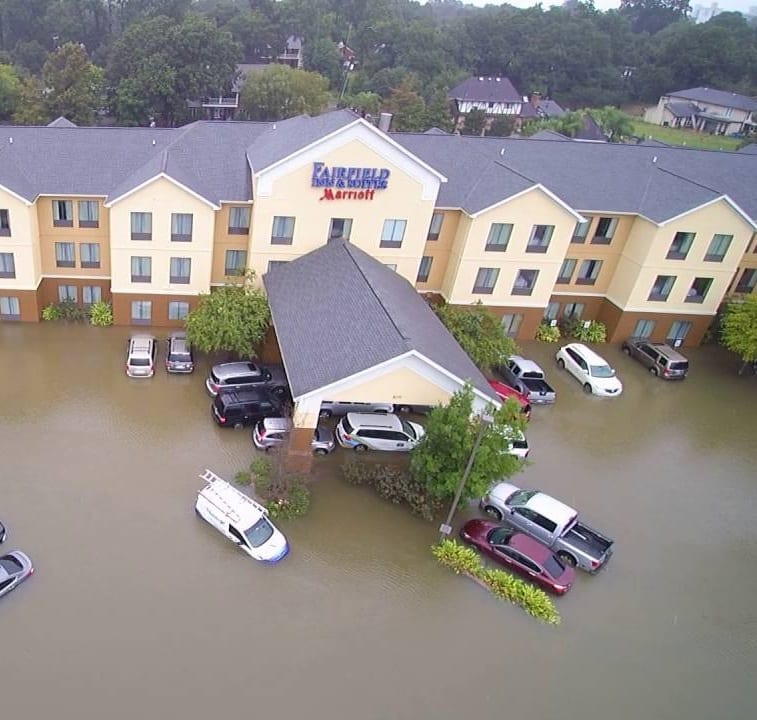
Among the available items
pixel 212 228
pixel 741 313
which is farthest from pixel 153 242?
pixel 741 313

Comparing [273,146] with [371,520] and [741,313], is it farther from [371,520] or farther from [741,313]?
[741,313]

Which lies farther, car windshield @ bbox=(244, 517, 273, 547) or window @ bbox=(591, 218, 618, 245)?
window @ bbox=(591, 218, 618, 245)

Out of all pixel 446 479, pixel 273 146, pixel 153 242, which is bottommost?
pixel 446 479

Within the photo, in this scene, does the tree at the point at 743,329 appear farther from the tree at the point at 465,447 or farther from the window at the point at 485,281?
the tree at the point at 465,447

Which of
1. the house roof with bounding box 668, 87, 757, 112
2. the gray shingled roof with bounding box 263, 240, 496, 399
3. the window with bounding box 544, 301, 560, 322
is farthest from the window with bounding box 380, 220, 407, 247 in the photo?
the house roof with bounding box 668, 87, 757, 112

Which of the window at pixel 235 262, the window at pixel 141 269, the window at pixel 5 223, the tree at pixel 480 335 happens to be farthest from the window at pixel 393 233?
the window at pixel 5 223

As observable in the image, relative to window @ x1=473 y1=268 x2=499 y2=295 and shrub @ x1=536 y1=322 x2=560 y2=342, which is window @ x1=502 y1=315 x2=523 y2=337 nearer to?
shrub @ x1=536 y1=322 x2=560 y2=342
